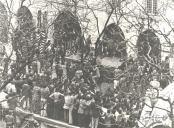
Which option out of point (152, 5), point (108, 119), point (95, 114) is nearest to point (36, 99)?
point (95, 114)

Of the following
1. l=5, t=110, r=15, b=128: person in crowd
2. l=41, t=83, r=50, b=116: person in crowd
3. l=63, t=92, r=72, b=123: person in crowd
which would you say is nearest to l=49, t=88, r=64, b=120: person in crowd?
l=63, t=92, r=72, b=123: person in crowd

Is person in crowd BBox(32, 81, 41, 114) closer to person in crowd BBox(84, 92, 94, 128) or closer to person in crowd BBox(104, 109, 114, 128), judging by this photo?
person in crowd BBox(84, 92, 94, 128)

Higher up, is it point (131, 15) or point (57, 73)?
point (131, 15)

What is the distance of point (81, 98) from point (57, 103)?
1.62 meters

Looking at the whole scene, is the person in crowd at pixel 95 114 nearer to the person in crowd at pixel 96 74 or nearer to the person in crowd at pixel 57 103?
the person in crowd at pixel 57 103

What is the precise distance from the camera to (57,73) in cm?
3041

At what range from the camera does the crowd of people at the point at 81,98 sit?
82.0 ft

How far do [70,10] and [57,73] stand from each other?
609 cm

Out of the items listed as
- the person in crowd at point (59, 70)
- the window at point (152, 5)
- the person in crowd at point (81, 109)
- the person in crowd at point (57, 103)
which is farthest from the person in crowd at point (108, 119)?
the window at point (152, 5)

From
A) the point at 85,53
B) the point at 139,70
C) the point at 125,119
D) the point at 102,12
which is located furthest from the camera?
the point at 102,12

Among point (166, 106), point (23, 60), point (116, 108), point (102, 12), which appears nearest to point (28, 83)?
point (23, 60)

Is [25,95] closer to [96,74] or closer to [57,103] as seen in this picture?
[57,103]

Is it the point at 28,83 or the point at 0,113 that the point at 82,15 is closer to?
the point at 28,83

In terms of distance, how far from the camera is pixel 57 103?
25969 millimetres
